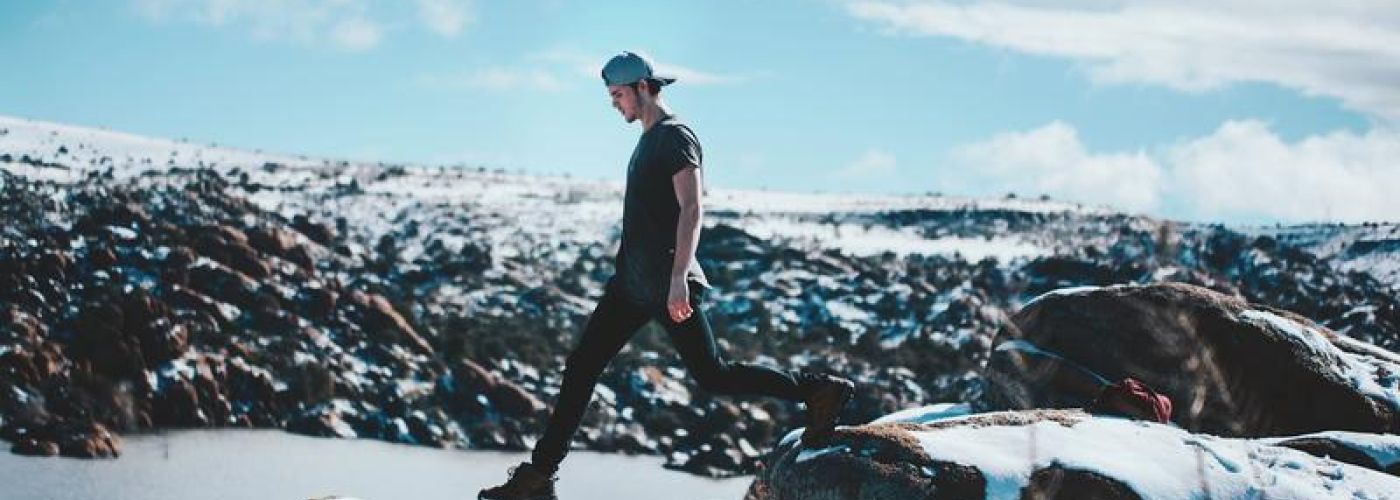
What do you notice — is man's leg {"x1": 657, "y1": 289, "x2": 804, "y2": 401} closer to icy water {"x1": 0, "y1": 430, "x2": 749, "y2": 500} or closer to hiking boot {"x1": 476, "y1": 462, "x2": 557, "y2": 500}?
hiking boot {"x1": 476, "y1": 462, "x2": 557, "y2": 500}

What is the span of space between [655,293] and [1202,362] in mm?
7584

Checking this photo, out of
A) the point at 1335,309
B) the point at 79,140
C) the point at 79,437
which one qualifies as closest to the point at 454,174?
the point at 79,140

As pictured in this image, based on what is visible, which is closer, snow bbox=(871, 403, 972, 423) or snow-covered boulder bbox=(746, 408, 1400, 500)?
snow-covered boulder bbox=(746, 408, 1400, 500)

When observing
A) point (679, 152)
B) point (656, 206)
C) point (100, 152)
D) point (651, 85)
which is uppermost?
point (100, 152)

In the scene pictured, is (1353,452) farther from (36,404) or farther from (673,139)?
(36,404)

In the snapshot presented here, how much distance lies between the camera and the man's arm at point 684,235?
7.96 m

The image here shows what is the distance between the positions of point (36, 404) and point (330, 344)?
23.3 meters

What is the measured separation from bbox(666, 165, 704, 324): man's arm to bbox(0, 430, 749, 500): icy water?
137 ft

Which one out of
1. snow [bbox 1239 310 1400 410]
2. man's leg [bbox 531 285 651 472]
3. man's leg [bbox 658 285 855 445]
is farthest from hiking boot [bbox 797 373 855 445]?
snow [bbox 1239 310 1400 410]

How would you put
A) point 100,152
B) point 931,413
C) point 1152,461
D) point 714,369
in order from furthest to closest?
point 100,152, point 931,413, point 1152,461, point 714,369

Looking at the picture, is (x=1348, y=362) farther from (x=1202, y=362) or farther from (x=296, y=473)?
(x=296, y=473)

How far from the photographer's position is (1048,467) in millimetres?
8469

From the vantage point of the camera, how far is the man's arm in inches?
313

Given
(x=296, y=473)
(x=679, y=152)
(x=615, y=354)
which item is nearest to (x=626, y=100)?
(x=679, y=152)
